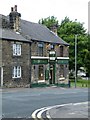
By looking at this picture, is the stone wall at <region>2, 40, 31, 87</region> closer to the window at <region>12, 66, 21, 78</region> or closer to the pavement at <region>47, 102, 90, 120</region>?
the window at <region>12, 66, 21, 78</region>

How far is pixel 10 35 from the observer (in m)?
41.1

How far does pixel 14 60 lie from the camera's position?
40.8 meters

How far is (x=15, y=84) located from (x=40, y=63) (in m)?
6.27

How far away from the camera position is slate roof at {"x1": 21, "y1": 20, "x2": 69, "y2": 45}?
46.2m

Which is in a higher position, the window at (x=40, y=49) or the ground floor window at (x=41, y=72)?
the window at (x=40, y=49)

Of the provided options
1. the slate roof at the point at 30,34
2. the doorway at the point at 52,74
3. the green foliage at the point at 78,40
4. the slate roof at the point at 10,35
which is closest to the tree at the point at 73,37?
the green foliage at the point at 78,40

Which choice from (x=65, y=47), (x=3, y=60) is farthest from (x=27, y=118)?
(x=65, y=47)

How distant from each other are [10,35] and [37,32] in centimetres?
887

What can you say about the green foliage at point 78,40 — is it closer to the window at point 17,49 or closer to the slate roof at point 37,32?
the slate roof at point 37,32

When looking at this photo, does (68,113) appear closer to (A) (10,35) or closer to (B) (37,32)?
(A) (10,35)

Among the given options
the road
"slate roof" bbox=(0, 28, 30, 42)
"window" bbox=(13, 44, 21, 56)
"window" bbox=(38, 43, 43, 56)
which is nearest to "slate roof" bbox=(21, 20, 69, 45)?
"window" bbox=(38, 43, 43, 56)

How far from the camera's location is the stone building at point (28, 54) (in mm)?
39844

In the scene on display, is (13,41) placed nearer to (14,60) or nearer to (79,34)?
(14,60)

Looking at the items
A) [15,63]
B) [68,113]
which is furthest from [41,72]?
[68,113]
